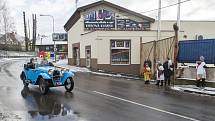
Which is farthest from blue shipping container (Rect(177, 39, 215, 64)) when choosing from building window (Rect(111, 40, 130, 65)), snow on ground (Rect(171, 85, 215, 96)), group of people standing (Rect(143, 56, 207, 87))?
building window (Rect(111, 40, 130, 65))

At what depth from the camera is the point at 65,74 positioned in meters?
17.3

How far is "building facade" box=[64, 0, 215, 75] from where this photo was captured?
36125mm

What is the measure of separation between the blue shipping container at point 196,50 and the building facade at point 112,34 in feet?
38.7

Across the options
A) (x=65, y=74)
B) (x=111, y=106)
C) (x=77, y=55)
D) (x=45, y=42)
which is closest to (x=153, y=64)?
(x=65, y=74)

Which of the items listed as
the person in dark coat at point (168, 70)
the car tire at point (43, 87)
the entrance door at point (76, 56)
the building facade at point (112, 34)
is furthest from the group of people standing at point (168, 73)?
the entrance door at point (76, 56)

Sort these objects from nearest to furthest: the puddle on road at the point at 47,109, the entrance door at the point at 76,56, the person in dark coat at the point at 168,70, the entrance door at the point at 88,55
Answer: the puddle on road at the point at 47,109 → the person in dark coat at the point at 168,70 → the entrance door at the point at 88,55 → the entrance door at the point at 76,56

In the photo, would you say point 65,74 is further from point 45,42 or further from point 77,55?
point 45,42

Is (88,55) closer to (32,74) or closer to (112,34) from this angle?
(112,34)

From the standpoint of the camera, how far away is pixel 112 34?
36156 mm

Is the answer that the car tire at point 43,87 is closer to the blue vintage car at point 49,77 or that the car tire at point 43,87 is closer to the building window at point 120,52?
the blue vintage car at point 49,77

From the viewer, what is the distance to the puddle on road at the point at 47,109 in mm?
10844

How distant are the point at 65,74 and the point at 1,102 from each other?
415 cm

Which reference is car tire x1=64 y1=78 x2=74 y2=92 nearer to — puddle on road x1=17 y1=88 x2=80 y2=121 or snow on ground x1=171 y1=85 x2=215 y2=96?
puddle on road x1=17 y1=88 x2=80 y2=121

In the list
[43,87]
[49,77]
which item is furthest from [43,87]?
[49,77]
